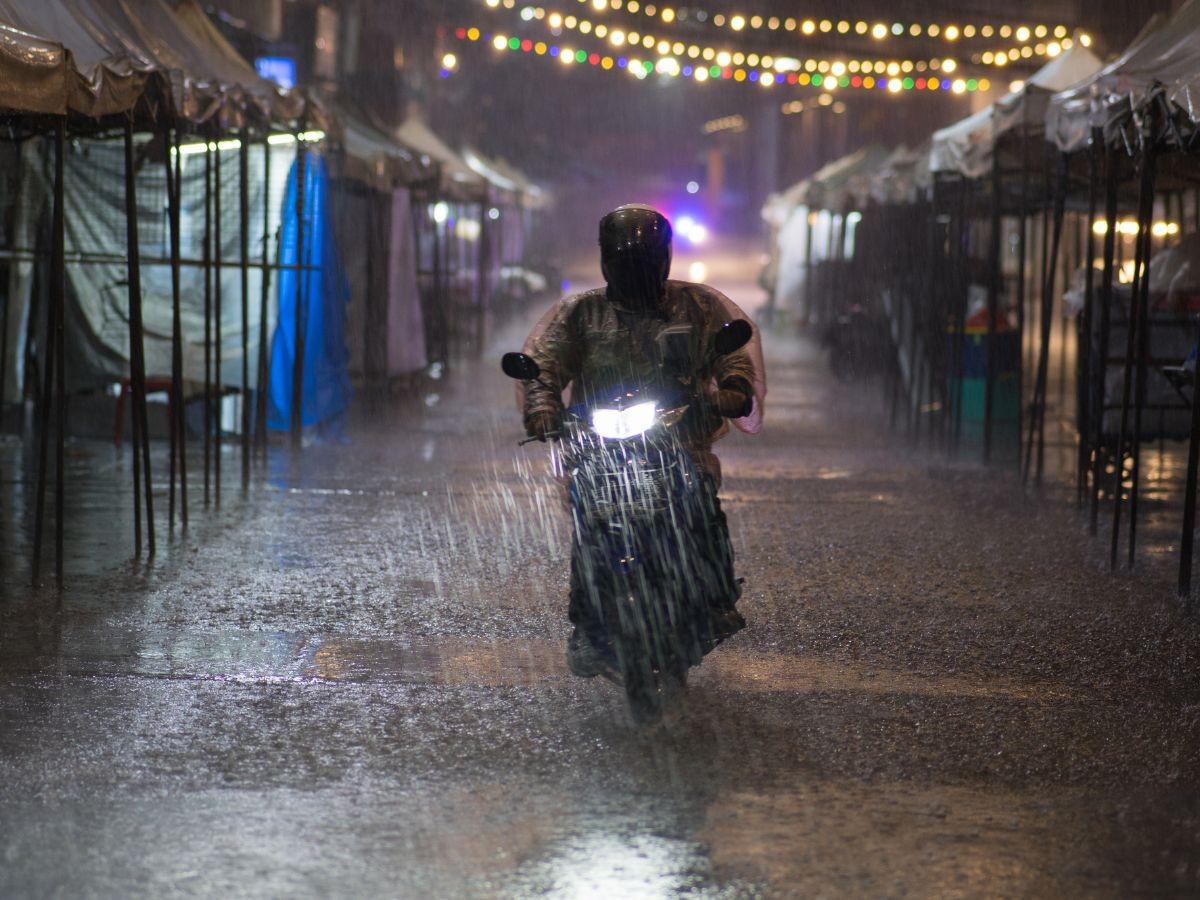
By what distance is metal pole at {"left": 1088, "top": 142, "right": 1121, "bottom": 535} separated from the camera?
340 inches

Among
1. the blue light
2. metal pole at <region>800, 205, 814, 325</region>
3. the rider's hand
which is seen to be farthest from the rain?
metal pole at <region>800, 205, 814, 325</region>

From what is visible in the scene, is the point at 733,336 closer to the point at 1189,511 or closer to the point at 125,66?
the point at 1189,511

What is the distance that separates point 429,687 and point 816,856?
213 cm

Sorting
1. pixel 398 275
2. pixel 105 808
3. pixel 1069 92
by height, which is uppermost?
pixel 1069 92

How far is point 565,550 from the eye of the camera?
886cm

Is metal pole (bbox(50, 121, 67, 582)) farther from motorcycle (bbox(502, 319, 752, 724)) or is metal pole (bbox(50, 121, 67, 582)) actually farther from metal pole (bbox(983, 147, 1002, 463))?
metal pole (bbox(983, 147, 1002, 463))

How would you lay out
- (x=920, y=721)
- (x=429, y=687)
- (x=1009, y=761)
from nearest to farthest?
(x=1009, y=761)
(x=920, y=721)
(x=429, y=687)

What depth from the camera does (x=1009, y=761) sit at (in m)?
5.03

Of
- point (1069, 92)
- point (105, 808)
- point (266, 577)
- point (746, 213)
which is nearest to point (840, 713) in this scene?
point (105, 808)

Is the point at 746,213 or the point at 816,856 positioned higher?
the point at 746,213

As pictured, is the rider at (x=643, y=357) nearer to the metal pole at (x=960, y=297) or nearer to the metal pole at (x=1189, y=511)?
the metal pole at (x=1189, y=511)

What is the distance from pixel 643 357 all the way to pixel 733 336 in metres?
0.52

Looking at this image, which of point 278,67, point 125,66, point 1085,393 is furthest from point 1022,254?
point 278,67

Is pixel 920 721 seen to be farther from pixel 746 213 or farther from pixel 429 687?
pixel 746 213
